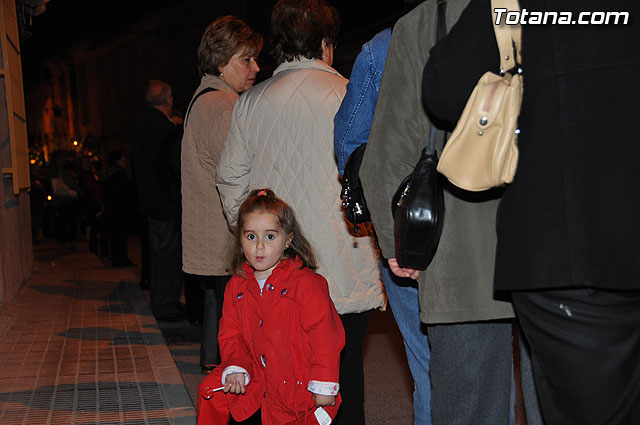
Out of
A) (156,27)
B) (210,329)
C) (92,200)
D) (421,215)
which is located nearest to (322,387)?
(421,215)

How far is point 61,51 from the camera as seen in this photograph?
32938 millimetres

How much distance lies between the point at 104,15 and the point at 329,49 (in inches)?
889

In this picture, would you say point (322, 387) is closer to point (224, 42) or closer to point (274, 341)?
point (274, 341)

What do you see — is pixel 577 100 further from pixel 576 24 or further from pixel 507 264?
pixel 507 264

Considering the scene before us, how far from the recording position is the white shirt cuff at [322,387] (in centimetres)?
277

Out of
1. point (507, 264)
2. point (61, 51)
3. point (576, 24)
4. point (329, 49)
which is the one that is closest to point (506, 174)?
point (507, 264)

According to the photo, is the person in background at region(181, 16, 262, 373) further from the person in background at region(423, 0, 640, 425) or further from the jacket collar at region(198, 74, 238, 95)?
the person in background at region(423, 0, 640, 425)

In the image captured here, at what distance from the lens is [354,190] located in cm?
263

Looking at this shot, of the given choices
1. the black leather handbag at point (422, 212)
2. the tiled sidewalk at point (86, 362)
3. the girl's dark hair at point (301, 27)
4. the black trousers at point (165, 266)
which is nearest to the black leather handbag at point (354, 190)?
the black leather handbag at point (422, 212)

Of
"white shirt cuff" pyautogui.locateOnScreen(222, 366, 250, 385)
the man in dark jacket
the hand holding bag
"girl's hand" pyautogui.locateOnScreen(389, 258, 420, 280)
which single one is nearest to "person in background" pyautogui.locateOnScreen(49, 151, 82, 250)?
the man in dark jacket

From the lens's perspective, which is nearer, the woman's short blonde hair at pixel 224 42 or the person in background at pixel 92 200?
the woman's short blonde hair at pixel 224 42

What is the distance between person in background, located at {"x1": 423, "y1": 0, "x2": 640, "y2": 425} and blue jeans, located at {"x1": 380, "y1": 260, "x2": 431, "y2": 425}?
1001mm

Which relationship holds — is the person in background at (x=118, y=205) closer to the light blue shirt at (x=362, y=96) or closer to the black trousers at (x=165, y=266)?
the black trousers at (x=165, y=266)

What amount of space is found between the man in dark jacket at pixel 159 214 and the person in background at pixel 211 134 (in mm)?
2459
